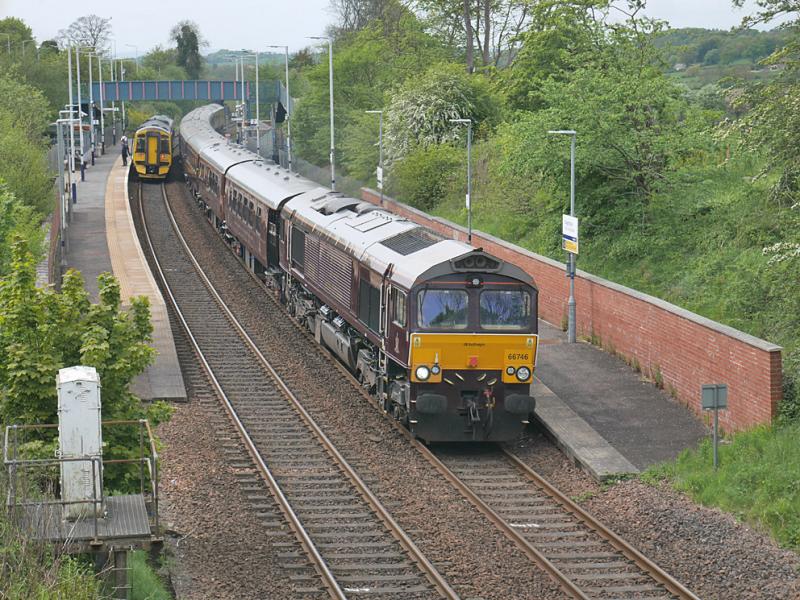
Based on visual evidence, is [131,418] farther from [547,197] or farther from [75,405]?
[547,197]

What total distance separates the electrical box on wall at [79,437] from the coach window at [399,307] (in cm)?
730

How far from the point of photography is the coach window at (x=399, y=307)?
19703 millimetres

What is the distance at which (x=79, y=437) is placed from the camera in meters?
13.1

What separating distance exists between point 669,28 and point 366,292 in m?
17.4

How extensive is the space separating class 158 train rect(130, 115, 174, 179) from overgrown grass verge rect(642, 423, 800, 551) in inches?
1955

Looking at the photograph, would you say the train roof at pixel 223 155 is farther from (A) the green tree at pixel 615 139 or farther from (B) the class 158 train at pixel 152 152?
(A) the green tree at pixel 615 139

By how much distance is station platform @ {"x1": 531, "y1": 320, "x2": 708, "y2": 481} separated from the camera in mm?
19094

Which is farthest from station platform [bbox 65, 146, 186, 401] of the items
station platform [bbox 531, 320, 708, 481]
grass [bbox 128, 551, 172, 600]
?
station platform [bbox 531, 320, 708, 481]

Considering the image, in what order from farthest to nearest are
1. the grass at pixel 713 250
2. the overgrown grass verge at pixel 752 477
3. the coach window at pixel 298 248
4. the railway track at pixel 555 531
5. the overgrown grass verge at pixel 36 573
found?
the coach window at pixel 298 248, the grass at pixel 713 250, the overgrown grass verge at pixel 752 477, the railway track at pixel 555 531, the overgrown grass verge at pixel 36 573

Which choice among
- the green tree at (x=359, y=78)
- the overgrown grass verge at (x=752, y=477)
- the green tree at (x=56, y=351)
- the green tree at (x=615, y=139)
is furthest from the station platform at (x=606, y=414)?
the green tree at (x=359, y=78)

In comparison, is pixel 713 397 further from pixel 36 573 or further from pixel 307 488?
pixel 36 573

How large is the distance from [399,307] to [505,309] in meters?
1.73

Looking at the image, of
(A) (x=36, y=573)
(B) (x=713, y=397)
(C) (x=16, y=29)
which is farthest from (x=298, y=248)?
(C) (x=16, y=29)

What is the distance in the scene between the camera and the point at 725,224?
91.1 ft
